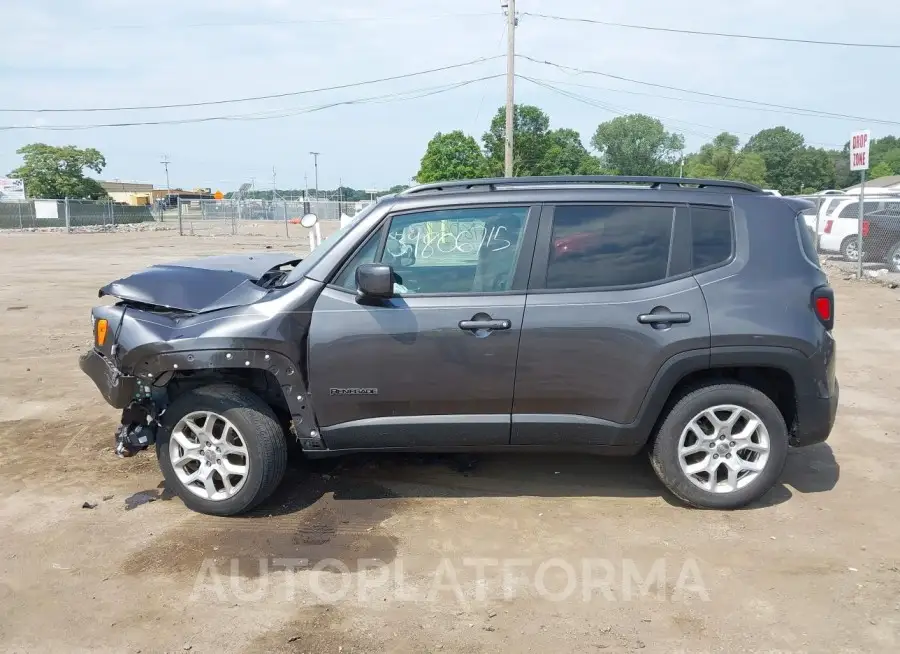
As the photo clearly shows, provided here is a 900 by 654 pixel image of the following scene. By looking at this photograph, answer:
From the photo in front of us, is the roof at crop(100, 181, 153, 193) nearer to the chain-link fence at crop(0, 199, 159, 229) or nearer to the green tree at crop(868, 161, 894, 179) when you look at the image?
the chain-link fence at crop(0, 199, 159, 229)

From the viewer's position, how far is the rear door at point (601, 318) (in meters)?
4.02

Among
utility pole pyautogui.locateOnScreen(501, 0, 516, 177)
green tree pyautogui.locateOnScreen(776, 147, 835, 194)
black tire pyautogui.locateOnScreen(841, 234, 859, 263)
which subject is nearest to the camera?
black tire pyautogui.locateOnScreen(841, 234, 859, 263)

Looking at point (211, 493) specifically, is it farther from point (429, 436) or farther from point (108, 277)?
point (108, 277)

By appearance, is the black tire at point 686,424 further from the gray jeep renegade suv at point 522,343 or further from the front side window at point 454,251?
the front side window at point 454,251

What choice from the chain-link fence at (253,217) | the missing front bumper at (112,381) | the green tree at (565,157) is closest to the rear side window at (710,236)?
the missing front bumper at (112,381)

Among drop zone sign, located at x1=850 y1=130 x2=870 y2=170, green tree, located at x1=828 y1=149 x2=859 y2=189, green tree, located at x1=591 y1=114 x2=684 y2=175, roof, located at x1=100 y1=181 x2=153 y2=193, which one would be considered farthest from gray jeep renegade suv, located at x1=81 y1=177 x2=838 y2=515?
roof, located at x1=100 y1=181 x2=153 y2=193

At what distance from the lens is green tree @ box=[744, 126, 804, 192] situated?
85812mm

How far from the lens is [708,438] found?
4.16 m

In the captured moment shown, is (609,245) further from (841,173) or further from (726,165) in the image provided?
(841,173)

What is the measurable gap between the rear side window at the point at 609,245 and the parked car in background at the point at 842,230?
1531cm

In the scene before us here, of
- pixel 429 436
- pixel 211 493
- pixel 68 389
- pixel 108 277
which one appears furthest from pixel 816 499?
pixel 108 277


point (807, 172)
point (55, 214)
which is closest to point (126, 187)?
point (55, 214)

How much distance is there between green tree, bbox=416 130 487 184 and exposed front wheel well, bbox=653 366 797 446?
1354 inches

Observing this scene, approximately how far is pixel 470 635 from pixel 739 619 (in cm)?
121
